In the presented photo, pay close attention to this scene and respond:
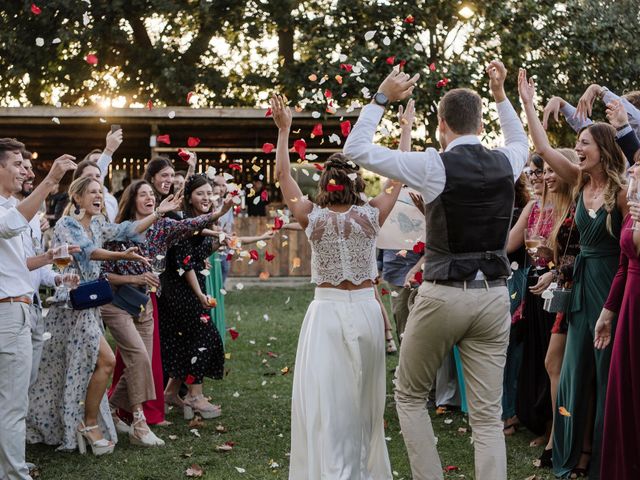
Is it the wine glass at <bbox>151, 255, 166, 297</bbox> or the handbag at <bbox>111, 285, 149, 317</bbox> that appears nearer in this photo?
the handbag at <bbox>111, 285, 149, 317</bbox>

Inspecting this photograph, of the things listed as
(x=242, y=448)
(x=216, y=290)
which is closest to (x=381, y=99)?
(x=242, y=448)

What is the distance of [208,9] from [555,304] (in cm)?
1606

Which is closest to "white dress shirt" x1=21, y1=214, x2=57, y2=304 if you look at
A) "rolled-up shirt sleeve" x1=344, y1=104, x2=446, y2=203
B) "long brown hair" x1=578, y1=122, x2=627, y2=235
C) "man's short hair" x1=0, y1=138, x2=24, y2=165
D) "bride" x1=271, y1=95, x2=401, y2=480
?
"man's short hair" x1=0, y1=138, x2=24, y2=165

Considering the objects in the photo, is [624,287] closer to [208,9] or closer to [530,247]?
[530,247]

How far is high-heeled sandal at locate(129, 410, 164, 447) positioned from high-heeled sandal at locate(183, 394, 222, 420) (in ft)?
2.54

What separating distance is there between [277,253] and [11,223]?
1485cm

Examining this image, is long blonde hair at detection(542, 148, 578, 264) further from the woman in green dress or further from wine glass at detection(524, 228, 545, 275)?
the woman in green dress

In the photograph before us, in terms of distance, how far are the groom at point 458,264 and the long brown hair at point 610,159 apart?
903mm

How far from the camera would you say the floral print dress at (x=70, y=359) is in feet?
20.1

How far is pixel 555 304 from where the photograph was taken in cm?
555

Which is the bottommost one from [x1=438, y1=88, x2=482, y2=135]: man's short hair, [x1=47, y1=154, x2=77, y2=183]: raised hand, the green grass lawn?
the green grass lawn

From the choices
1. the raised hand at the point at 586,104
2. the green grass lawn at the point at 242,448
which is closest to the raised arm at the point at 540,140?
the raised hand at the point at 586,104

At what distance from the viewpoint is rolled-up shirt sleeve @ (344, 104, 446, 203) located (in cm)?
426

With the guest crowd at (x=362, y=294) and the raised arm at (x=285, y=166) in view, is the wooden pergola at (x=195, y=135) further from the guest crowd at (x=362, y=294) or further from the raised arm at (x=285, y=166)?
the raised arm at (x=285, y=166)
